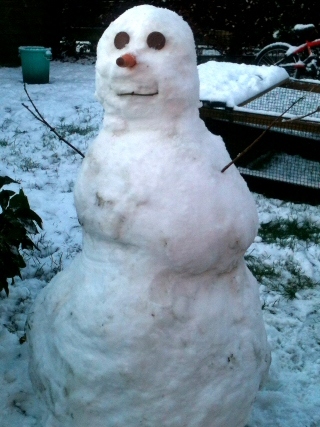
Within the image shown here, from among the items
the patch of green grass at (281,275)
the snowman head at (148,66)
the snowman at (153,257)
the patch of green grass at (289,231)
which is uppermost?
the snowman head at (148,66)

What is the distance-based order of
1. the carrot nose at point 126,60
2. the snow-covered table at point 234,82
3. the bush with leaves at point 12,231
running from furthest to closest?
the snow-covered table at point 234,82, the bush with leaves at point 12,231, the carrot nose at point 126,60

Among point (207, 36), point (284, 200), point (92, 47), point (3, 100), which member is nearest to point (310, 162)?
point (284, 200)

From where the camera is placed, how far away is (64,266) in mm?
3254

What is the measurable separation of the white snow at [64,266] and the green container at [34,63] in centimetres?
79

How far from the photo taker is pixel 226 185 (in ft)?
5.22

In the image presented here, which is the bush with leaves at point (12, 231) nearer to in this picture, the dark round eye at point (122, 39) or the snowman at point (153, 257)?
the snowman at point (153, 257)

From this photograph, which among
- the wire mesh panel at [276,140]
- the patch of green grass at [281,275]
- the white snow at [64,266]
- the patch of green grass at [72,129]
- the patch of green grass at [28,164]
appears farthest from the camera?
the patch of green grass at [72,129]

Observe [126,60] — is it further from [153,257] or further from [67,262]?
[67,262]

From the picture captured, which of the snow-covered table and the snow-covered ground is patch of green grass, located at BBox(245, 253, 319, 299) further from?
the snow-covered table

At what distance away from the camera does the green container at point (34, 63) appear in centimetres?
717

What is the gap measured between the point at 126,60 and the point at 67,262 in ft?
6.73

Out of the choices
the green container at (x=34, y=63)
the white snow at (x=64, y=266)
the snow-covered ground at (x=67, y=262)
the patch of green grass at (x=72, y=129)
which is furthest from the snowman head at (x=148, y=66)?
the green container at (x=34, y=63)

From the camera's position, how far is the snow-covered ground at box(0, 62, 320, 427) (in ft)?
7.57

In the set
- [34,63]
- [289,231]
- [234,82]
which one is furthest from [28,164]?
[34,63]
